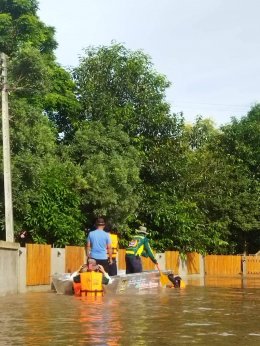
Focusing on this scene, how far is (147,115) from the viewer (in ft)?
127

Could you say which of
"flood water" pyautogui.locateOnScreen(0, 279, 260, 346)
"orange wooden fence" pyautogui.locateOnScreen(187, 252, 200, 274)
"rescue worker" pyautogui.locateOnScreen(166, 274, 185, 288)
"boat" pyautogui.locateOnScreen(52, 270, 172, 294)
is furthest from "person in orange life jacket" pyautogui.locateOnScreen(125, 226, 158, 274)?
"orange wooden fence" pyautogui.locateOnScreen(187, 252, 200, 274)

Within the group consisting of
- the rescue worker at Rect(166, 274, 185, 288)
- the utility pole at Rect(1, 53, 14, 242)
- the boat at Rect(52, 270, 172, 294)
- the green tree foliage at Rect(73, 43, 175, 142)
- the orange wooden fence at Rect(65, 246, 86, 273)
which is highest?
the green tree foliage at Rect(73, 43, 175, 142)

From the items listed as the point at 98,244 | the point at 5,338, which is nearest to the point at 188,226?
the point at 98,244

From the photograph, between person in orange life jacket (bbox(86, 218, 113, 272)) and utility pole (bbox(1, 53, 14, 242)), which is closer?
person in orange life jacket (bbox(86, 218, 113, 272))

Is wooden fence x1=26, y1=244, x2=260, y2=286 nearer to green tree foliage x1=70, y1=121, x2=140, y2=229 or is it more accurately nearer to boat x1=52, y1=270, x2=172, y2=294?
boat x1=52, y1=270, x2=172, y2=294

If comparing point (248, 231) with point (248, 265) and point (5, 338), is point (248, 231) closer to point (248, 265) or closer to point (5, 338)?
point (248, 265)

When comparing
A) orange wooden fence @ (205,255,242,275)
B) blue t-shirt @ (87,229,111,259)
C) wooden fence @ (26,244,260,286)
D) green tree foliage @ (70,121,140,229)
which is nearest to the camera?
blue t-shirt @ (87,229,111,259)

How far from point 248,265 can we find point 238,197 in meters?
4.43

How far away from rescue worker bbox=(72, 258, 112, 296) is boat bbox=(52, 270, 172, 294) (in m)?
0.35

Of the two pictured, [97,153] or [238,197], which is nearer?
[97,153]

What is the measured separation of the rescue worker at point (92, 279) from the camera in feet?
48.2

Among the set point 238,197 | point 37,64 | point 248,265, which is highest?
point 37,64

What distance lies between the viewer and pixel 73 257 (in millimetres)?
22625

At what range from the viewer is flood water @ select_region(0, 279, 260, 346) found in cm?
730
